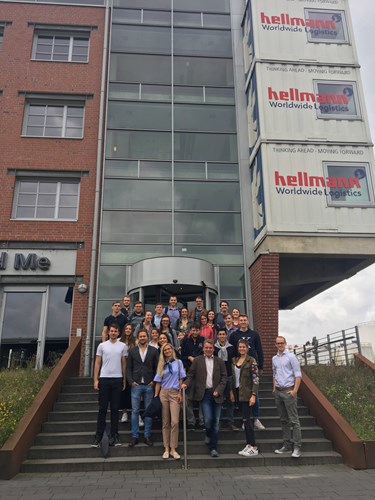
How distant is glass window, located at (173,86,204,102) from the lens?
15.3 meters

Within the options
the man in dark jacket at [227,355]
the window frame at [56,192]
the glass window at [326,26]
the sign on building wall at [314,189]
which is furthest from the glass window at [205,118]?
the man in dark jacket at [227,355]

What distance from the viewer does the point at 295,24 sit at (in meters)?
14.8

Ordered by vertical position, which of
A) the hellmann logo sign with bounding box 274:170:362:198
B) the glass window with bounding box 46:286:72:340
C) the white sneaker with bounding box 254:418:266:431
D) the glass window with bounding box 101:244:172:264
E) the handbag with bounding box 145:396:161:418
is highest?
the hellmann logo sign with bounding box 274:170:362:198

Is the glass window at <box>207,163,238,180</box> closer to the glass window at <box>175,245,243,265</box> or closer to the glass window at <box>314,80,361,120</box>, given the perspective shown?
the glass window at <box>175,245,243,265</box>

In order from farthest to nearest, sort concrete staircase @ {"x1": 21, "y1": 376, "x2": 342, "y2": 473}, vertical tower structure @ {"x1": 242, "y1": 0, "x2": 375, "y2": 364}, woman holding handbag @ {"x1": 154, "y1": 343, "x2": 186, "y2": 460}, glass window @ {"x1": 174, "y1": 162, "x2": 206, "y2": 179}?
1. glass window @ {"x1": 174, "y1": 162, "x2": 206, "y2": 179}
2. vertical tower structure @ {"x1": 242, "y1": 0, "x2": 375, "y2": 364}
3. woman holding handbag @ {"x1": 154, "y1": 343, "x2": 186, "y2": 460}
4. concrete staircase @ {"x1": 21, "y1": 376, "x2": 342, "y2": 473}

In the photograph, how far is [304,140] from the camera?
13211 mm

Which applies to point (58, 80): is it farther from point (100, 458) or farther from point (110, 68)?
point (100, 458)

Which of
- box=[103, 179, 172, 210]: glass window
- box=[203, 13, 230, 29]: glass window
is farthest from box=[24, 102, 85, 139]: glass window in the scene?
box=[203, 13, 230, 29]: glass window

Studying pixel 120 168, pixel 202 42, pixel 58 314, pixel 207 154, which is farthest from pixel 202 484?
pixel 202 42

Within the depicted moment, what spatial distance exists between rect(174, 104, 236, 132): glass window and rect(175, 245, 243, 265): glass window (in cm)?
457

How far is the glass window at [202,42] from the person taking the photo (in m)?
16.0

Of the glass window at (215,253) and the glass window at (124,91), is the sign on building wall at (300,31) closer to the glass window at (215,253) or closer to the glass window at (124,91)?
the glass window at (124,91)

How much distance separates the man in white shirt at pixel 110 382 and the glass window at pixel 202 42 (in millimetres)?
12868

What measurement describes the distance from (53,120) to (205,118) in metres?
5.50
